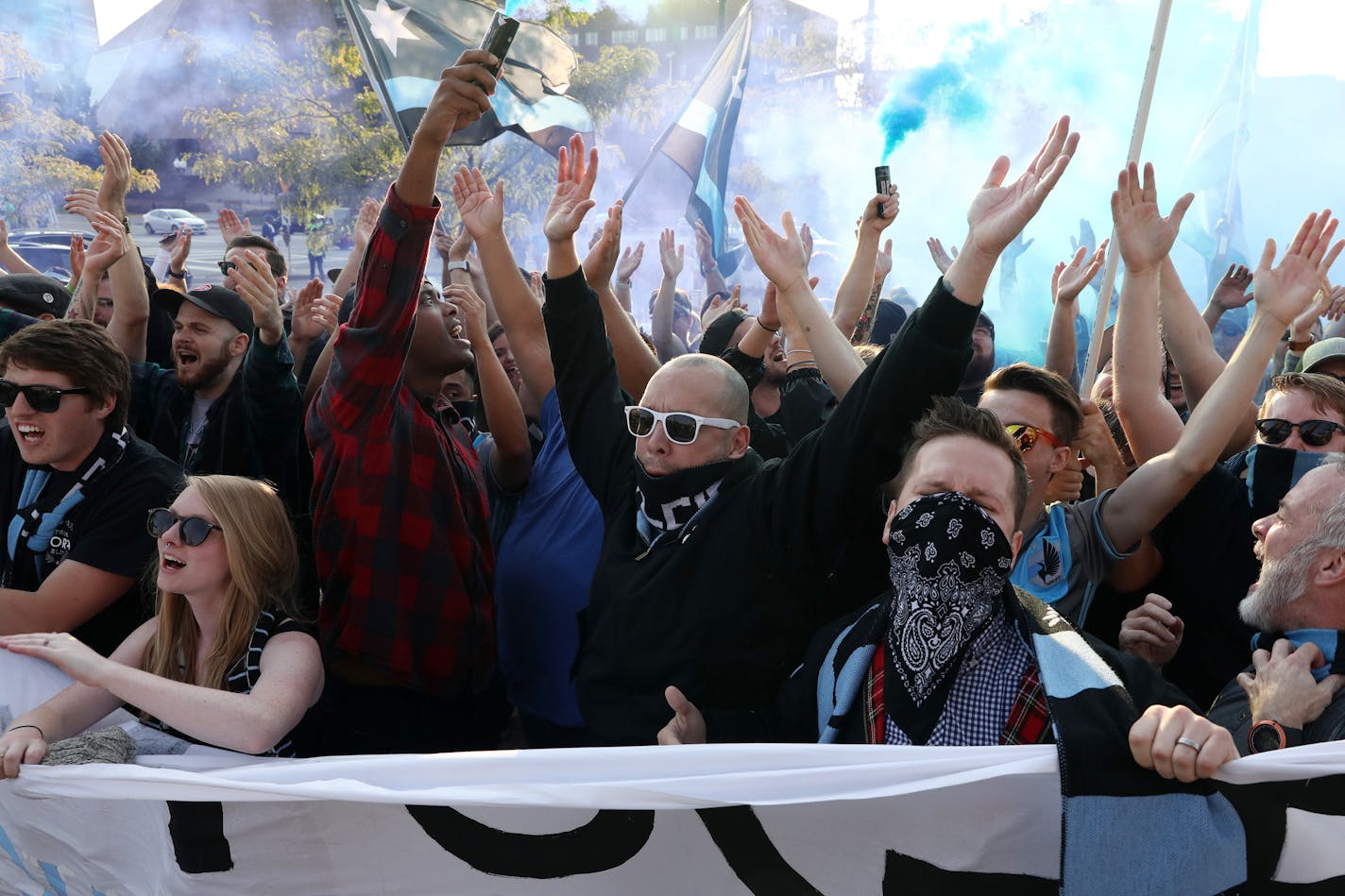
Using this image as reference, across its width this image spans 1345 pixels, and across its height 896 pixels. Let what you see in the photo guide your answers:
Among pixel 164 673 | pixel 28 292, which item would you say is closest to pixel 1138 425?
pixel 164 673

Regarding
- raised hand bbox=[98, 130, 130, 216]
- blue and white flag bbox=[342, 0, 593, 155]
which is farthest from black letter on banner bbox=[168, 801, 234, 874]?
blue and white flag bbox=[342, 0, 593, 155]

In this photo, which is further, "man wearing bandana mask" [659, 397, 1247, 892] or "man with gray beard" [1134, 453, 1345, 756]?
"man with gray beard" [1134, 453, 1345, 756]

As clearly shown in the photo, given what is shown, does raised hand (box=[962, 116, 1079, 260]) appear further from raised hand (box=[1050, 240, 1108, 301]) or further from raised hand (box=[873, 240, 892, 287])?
raised hand (box=[873, 240, 892, 287])

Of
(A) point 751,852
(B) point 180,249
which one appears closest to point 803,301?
(A) point 751,852

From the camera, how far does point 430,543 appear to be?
120 inches

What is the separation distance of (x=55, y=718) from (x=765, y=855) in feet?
5.35

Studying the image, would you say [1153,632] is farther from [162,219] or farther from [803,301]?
[162,219]

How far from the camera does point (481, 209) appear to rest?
3594 millimetres

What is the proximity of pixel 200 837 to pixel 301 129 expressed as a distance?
19982 mm

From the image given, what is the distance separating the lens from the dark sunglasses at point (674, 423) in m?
2.78

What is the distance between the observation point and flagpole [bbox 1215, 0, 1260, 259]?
31.3ft

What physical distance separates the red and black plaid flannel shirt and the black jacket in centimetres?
47

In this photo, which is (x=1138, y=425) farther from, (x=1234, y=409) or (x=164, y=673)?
(x=164, y=673)

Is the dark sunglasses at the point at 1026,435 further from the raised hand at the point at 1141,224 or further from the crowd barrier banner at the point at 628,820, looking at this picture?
the crowd barrier banner at the point at 628,820
